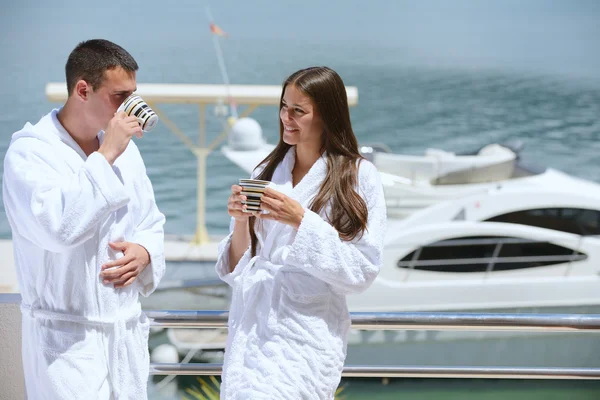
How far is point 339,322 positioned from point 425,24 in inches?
1651

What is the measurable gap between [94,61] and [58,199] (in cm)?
29

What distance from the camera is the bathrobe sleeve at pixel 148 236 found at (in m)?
1.59

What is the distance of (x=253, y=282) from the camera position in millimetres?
1562

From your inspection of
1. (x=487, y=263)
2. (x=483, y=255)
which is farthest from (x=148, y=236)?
(x=487, y=263)

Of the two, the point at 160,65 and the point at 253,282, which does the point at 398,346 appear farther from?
the point at 160,65

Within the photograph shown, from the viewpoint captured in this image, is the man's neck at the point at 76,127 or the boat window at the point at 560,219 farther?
the boat window at the point at 560,219

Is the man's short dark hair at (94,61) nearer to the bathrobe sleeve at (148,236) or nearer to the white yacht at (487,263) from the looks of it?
the bathrobe sleeve at (148,236)

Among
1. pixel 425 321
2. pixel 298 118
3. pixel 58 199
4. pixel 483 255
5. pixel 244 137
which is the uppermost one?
pixel 298 118

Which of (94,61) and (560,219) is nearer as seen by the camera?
(94,61)

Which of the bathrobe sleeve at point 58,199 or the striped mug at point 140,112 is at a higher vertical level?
A: the striped mug at point 140,112

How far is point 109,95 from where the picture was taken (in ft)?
4.86

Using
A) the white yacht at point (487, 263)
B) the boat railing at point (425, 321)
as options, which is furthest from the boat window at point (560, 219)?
the boat railing at point (425, 321)

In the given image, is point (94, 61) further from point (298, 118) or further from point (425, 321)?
point (425, 321)

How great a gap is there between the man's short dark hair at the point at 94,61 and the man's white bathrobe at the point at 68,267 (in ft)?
0.37
